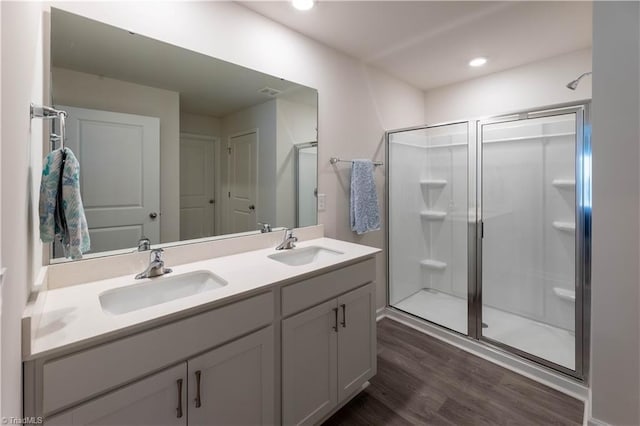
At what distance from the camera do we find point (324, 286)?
1480 mm

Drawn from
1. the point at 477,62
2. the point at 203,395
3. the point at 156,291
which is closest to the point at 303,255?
the point at 156,291

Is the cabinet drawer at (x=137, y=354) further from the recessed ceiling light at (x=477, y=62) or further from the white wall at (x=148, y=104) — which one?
the recessed ceiling light at (x=477, y=62)

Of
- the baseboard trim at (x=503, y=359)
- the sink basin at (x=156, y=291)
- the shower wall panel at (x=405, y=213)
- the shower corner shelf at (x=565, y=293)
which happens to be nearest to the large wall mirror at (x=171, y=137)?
the sink basin at (x=156, y=291)

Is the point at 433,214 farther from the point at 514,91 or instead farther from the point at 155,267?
the point at 155,267

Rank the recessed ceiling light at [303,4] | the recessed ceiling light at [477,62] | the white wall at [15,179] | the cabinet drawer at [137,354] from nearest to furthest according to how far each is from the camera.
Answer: the white wall at [15,179], the cabinet drawer at [137,354], the recessed ceiling light at [303,4], the recessed ceiling light at [477,62]

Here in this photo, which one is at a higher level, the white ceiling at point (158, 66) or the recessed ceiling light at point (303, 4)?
the recessed ceiling light at point (303, 4)

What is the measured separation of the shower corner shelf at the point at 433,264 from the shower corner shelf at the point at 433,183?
805 millimetres

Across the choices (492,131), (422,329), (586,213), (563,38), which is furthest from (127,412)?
(563,38)

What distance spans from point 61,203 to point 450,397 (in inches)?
84.3

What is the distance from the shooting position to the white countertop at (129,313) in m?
0.82

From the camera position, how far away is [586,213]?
1749 millimetres

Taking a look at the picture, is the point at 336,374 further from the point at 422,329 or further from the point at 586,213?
the point at 586,213

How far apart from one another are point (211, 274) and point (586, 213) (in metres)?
2.16

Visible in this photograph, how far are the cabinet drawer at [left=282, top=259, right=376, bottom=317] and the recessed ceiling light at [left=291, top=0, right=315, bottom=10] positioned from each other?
5.20ft
